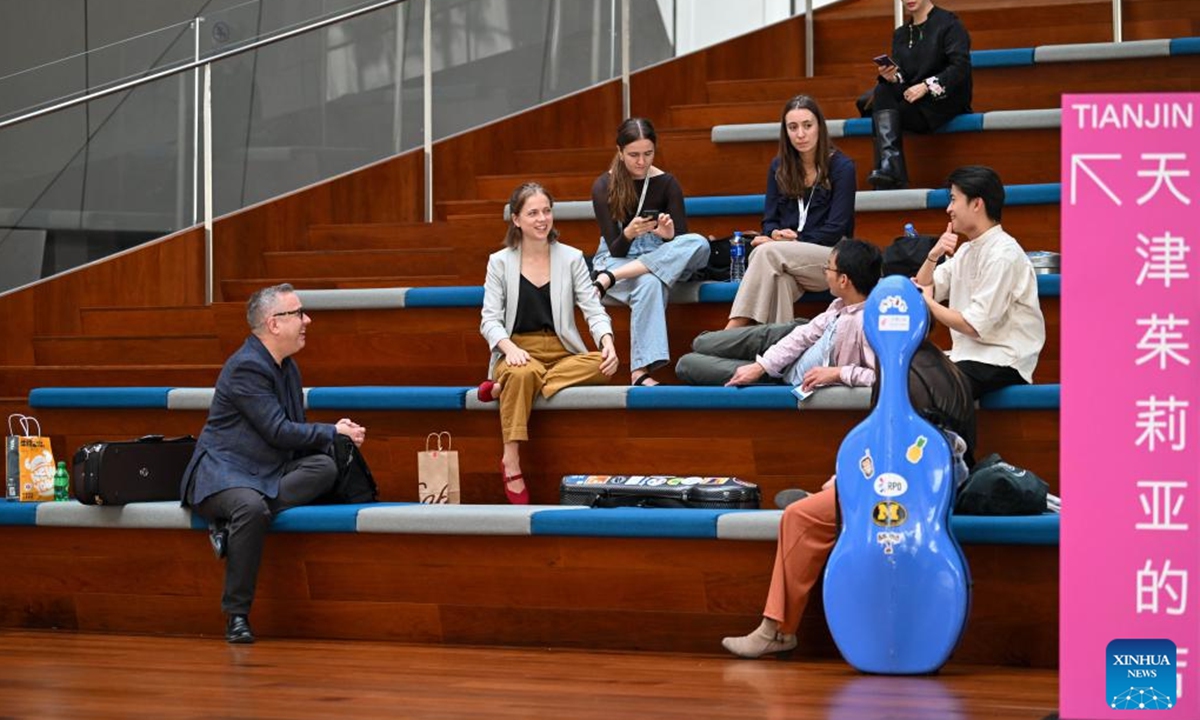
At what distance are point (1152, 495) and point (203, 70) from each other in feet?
13.5

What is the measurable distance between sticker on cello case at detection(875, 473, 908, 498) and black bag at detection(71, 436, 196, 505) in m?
1.81

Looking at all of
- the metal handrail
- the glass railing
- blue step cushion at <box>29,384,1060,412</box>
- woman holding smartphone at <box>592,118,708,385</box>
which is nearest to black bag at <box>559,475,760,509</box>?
blue step cushion at <box>29,384,1060,412</box>

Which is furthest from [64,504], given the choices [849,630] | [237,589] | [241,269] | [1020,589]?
[1020,589]

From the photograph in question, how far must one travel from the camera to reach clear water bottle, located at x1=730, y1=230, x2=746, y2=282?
5.11 m

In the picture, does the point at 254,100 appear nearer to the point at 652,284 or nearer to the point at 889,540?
the point at 652,284

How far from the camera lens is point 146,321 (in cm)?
572

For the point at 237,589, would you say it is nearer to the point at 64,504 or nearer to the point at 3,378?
the point at 64,504

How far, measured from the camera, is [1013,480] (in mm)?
3883

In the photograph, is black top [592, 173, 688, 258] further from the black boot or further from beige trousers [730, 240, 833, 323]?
the black boot

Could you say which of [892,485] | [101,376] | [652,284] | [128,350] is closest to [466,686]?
[892,485]

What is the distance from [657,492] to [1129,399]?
6.38 feet

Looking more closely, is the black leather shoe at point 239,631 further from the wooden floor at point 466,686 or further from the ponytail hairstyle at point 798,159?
the ponytail hairstyle at point 798,159

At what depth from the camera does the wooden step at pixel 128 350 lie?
5531mm

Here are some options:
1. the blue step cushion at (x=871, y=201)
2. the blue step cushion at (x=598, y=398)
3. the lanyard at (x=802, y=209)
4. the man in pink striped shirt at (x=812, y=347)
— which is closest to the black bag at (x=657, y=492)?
the blue step cushion at (x=598, y=398)
